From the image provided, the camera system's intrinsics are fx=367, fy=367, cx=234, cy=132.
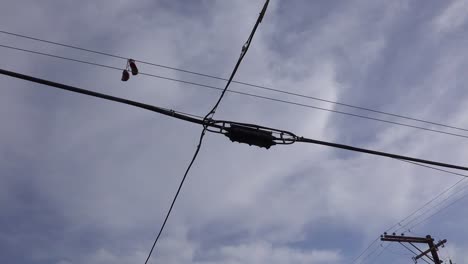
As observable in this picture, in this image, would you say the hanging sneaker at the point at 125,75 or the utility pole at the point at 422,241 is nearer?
the hanging sneaker at the point at 125,75

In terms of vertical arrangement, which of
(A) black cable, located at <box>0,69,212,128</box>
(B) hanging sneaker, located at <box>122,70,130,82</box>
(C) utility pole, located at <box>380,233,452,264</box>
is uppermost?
A: (C) utility pole, located at <box>380,233,452,264</box>

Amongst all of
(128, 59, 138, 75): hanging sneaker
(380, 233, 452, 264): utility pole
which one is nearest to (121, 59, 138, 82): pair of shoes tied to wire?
(128, 59, 138, 75): hanging sneaker

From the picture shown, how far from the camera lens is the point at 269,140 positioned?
712 cm

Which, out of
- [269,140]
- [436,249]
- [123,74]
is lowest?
[269,140]

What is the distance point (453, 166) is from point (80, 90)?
701cm

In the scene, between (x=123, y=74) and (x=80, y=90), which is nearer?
(x=80, y=90)

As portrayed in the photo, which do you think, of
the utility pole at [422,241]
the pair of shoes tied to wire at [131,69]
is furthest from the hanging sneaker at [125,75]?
the utility pole at [422,241]

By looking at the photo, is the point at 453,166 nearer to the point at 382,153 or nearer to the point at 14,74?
the point at 382,153

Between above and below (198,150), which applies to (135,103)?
below

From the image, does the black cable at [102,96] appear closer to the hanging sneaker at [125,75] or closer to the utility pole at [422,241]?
the hanging sneaker at [125,75]

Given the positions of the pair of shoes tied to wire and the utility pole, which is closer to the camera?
the pair of shoes tied to wire

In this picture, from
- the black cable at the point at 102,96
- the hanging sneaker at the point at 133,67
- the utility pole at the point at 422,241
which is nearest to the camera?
the black cable at the point at 102,96

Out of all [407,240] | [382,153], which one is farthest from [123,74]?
[407,240]

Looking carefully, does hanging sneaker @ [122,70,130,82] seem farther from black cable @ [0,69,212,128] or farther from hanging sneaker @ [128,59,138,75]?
black cable @ [0,69,212,128]
